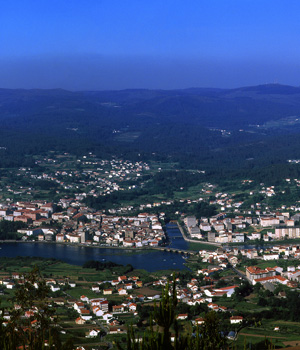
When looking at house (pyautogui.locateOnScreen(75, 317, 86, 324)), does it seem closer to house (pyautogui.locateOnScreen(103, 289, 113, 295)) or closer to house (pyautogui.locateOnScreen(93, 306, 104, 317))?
house (pyautogui.locateOnScreen(93, 306, 104, 317))

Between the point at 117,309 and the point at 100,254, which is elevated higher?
the point at 117,309

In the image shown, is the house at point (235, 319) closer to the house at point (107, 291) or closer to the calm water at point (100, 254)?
the house at point (107, 291)

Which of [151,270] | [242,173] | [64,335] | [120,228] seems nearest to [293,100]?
[242,173]

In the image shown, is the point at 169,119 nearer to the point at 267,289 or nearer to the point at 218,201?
the point at 218,201

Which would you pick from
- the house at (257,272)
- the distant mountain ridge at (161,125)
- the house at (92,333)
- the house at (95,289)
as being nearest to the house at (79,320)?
the house at (92,333)

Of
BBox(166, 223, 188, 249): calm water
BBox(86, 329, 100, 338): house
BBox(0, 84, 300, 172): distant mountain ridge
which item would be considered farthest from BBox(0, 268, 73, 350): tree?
BBox(0, 84, 300, 172): distant mountain ridge

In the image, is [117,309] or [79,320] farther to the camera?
[117,309]

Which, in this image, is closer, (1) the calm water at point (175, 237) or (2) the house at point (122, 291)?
(2) the house at point (122, 291)

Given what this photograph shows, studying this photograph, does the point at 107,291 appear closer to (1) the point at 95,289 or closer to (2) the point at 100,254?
(1) the point at 95,289

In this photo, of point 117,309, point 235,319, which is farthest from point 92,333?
point 235,319

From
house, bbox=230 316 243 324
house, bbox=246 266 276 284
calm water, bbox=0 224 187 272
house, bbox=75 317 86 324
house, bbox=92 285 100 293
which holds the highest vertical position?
house, bbox=230 316 243 324
